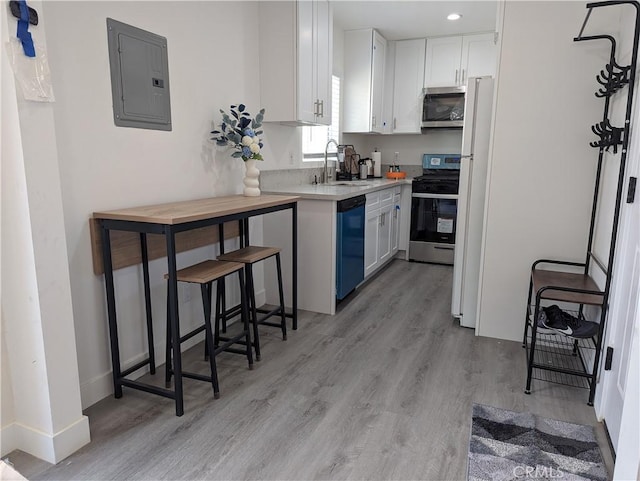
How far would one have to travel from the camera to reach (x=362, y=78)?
4848 millimetres

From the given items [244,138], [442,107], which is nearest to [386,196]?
[442,107]

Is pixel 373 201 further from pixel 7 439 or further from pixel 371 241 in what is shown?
pixel 7 439

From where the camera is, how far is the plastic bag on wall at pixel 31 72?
147cm

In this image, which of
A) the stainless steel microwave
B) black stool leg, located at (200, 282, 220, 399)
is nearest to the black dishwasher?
black stool leg, located at (200, 282, 220, 399)

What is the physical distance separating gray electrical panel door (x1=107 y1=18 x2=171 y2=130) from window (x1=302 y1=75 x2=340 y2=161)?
1.90m

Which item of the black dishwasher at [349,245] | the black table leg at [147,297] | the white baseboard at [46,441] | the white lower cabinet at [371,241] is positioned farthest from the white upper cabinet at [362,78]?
the white baseboard at [46,441]

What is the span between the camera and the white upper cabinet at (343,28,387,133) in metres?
4.77

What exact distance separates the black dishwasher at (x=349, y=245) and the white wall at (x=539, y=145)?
1054 mm

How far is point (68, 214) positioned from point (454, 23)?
163 inches

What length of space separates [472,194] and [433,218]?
1.96 meters

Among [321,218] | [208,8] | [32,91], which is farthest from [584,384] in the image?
[208,8]

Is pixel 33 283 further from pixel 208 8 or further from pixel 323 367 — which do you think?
pixel 208 8

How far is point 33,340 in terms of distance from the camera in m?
1.67

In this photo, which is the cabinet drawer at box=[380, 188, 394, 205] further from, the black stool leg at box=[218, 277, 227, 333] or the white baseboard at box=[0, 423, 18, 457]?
the white baseboard at box=[0, 423, 18, 457]
